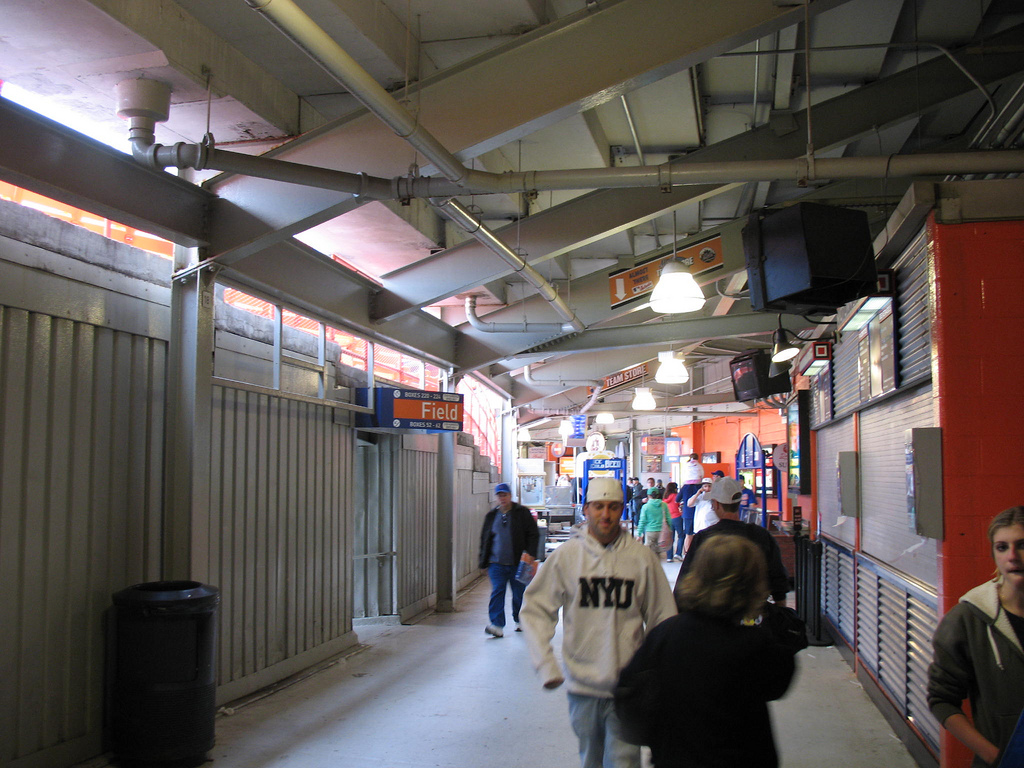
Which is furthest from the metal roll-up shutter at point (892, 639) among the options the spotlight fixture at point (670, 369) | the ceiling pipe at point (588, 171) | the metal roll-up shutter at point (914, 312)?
the spotlight fixture at point (670, 369)

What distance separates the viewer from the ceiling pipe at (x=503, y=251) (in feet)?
20.4

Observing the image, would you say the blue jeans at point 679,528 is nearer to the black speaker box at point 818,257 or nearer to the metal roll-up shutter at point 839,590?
the metal roll-up shutter at point 839,590

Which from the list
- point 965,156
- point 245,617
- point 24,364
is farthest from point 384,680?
point 965,156

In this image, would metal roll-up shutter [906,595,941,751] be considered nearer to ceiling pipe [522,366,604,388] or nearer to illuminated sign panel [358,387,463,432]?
illuminated sign panel [358,387,463,432]

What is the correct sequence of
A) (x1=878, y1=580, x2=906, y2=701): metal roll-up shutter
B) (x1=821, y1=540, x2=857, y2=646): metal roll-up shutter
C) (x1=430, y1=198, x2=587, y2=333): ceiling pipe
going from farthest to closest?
(x1=821, y1=540, x2=857, y2=646): metal roll-up shutter
(x1=430, y1=198, x2=587, y2=333): ceiling pipe
(x1=878, y1=580, x2=906, y2=701): metal roll-up shutter

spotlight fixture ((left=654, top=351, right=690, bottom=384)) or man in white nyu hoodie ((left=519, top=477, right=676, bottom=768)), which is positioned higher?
spotlight fixture ((left=654, top=351, right=690, bottom=384))

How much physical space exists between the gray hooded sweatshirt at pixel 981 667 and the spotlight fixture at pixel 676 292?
4687 millimetres

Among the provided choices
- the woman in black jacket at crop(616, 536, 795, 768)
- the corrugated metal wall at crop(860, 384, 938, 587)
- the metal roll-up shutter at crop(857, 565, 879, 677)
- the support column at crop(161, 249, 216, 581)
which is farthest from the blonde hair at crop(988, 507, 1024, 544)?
the support column at crop(161, 249, 216, 581)

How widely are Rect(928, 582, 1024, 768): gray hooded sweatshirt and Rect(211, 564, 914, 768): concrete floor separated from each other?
3.04 m

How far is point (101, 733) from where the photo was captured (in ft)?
17.4

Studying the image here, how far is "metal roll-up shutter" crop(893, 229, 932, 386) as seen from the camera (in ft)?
16.1

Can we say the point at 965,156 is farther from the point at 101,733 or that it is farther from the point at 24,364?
the point at 101,733

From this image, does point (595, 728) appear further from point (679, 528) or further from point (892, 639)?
point (679, 528)

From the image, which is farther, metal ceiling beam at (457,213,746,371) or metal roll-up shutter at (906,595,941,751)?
metal ceiling beam at (457,213,746,371)
